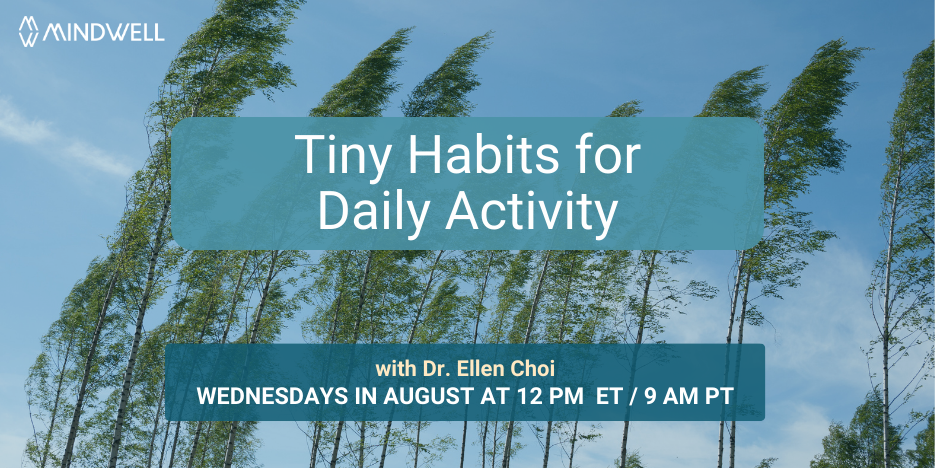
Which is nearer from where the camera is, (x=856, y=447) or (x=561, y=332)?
(x=561, y=332)

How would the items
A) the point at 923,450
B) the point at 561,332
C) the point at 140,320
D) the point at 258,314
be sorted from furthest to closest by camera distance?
1. the point at 923,450
2. the point at 561,332
3. the point at 258,314
4. the point at 140,320

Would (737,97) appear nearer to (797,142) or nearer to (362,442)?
(797,142)

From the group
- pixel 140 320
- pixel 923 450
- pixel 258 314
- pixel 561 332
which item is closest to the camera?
pixel 140 320

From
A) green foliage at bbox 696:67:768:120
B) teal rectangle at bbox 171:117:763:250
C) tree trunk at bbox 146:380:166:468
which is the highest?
green foliage at bbox 696:67:768:120

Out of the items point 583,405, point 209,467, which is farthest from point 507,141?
point 209,467

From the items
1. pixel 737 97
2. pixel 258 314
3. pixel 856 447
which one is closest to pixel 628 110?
pixel 737 97

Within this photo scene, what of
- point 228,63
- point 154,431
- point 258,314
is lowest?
point 154,431

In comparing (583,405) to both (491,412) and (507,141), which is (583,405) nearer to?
(491,412)

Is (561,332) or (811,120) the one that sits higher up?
(811,120)

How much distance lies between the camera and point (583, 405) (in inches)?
944

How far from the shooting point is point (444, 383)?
24.0 meters

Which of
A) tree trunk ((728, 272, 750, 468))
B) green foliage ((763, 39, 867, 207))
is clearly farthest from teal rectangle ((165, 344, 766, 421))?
green foliage ((763, 39, 867, 207))

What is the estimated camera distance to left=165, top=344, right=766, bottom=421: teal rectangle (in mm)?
15875

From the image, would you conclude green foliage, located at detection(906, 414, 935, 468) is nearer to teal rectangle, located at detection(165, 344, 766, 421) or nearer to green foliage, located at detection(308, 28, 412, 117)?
teal rectangle, located at detection(165, 344, 766, 421)
